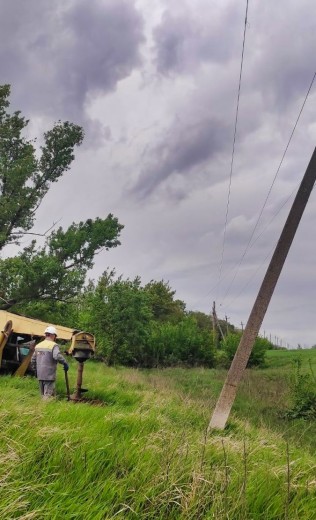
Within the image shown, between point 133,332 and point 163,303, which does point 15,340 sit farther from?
point 163,303

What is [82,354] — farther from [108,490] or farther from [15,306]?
[15,306]

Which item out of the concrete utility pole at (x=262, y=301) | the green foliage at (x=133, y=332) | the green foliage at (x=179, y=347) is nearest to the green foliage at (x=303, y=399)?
the concrete utility pole at (x=262, y=301)

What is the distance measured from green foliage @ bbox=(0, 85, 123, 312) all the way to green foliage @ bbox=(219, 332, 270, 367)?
15.0 meters

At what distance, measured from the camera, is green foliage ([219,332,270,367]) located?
123 ft

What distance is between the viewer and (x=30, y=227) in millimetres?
29047

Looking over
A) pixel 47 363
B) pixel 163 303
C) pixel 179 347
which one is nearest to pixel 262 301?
pixel 47 363

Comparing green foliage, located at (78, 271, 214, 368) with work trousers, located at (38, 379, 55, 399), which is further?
green foliage, located at (78, 271, 214, 368)

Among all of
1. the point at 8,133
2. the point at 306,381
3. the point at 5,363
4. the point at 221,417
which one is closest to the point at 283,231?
the point at 221,417

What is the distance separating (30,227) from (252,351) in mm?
20564

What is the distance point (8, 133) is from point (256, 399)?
21727 mm

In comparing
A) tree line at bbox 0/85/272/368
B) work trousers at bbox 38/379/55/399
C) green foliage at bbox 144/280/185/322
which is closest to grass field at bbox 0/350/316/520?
work trousers at bbox 38/379/55/399

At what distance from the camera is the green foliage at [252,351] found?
37.4m

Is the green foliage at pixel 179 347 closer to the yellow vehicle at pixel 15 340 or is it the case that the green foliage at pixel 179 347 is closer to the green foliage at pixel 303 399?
the green foliage at pixel 303 399

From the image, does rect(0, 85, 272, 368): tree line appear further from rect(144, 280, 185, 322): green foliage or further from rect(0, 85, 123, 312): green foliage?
rect(144, 280, 185, 322): green foliage
